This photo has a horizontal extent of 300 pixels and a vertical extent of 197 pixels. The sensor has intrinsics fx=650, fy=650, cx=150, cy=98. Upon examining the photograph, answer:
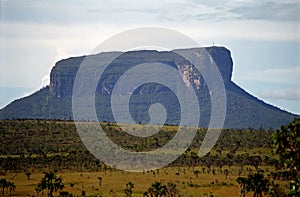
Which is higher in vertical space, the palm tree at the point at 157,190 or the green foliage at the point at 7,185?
the green foliage at the point at 7,185

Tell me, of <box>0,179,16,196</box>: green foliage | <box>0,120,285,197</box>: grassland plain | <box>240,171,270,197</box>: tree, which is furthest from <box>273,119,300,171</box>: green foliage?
<box>0,179,16,196</box>: green foliage

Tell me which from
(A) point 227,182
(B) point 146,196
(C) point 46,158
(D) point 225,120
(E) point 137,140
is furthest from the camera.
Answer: (D) point 225,120

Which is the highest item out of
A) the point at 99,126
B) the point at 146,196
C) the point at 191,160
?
the point at 99,126

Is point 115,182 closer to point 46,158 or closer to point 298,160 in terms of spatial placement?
point 46,158

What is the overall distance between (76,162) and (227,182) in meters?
25.9

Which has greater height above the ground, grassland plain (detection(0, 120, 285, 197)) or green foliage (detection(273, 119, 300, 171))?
grassland plain (detection(0, 120, 285, 197))

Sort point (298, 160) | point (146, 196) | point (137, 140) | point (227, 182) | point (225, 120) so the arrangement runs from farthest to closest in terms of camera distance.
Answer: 1. point (225, 120)
2. point (137, 140)
3. point (227, 182)
4. point (146, 196)
5. point (298, 160)

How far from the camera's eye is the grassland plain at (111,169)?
287 feet

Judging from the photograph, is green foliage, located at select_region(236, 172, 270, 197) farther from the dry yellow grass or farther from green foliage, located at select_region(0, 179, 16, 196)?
green foliage, located at select_region(0, 179, 16, 196)

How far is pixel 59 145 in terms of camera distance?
111188 mm

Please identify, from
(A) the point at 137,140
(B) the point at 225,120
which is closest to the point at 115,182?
(A) the point at 137,140

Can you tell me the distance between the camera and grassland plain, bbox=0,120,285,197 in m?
Result: 87.5

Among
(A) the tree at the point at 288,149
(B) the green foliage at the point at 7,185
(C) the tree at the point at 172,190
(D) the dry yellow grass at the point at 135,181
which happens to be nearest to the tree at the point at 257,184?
(D) the dry yellow grass at the point at 135,181

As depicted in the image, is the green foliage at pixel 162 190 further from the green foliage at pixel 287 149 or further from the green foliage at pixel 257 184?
the green foliage at pixel 287 149
